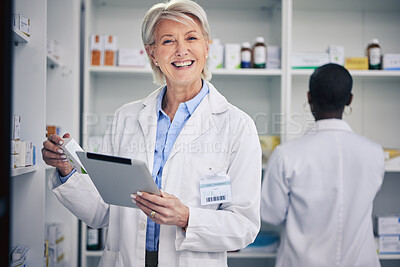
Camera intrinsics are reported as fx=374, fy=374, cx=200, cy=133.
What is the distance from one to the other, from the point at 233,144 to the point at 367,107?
180cm

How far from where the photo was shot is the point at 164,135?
1.47 m

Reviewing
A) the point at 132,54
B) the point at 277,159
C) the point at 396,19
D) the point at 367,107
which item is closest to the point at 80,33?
the point at 132,54

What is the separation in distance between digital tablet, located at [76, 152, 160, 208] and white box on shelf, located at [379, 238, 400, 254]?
1832 millimetres

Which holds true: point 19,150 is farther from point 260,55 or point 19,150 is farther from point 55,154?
point 260,55

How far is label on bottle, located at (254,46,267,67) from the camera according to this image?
2322 millimetres

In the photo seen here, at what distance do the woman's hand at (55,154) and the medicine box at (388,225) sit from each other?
193cm

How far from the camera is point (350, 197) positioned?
5.74 ft

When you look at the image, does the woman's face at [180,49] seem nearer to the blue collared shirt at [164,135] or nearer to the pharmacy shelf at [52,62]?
the blue collared shirt at [164,135]

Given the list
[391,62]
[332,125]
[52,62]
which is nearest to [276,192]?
[332,125]

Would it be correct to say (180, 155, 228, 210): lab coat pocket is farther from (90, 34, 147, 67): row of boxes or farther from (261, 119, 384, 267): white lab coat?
(90, 34, 147, 67): row of boxes

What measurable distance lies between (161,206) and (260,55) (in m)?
1.46

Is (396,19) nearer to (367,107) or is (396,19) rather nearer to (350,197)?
(367,107)

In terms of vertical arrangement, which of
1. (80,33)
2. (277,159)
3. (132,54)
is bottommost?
(277,159)

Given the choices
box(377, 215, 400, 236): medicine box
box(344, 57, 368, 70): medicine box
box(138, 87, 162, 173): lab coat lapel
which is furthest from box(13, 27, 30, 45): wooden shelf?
box(377, 215, 400, 236): medicine box
